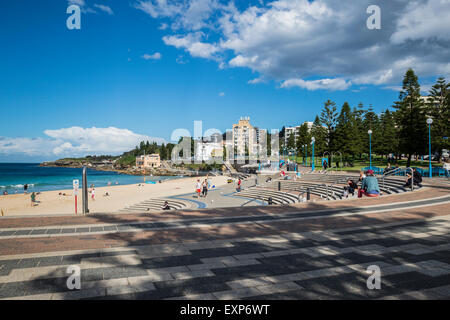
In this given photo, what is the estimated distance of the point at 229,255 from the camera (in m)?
6.23

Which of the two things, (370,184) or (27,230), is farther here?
(370,184)

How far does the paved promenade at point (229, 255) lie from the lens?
4.48 m

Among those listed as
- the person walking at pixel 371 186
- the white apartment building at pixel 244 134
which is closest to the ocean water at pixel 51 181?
the person walking at pixel 371 186

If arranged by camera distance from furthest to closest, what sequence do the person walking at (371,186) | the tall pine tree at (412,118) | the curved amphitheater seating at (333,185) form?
1. the tall pine tree at (412,118)
2. the curved amphitheater seating at (333,185)
3. the person walking at (371,186)

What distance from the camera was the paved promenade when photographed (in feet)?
14.7

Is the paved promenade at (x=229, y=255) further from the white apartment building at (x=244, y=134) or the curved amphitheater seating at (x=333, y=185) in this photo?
the white apartment building at (x=244, y=134)

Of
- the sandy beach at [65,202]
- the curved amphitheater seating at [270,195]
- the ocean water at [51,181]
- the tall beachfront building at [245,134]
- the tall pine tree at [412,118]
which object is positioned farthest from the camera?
the tall beachfront building at [245,134]

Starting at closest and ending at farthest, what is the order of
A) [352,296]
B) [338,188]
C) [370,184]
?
[352,296], [370,184], [338,188]

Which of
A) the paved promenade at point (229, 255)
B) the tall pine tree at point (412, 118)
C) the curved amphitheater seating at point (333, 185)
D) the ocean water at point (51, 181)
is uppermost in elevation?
the tall pine tree at point (412, 118)

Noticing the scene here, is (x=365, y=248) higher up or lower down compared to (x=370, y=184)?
lower down

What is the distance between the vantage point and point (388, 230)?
816cm
